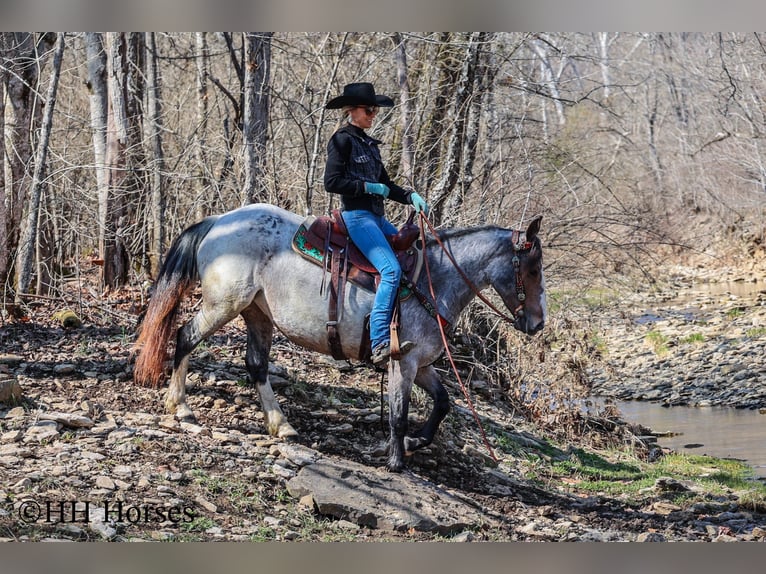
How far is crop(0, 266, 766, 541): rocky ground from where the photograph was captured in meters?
5.98

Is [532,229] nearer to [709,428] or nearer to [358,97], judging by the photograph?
[358,97]

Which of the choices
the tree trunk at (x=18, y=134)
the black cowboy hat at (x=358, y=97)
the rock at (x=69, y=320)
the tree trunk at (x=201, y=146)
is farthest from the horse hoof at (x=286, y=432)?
the tree trunk at (x=18, y=134)

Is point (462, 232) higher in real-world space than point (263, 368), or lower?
higher

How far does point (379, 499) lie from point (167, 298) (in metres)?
2.63

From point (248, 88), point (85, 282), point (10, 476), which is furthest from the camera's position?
point (85, 282)

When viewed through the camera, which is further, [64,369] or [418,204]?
[64,369]

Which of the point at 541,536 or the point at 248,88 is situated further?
the point at 248,88

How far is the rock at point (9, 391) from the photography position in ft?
24.6

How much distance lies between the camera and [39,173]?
381 inches

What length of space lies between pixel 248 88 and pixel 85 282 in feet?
12.1

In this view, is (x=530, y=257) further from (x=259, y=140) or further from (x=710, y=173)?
(x=710, y=173)

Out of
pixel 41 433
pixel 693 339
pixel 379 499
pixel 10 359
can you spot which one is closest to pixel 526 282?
pixel 379 499
